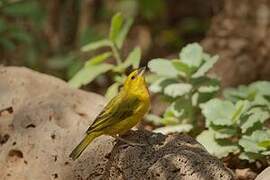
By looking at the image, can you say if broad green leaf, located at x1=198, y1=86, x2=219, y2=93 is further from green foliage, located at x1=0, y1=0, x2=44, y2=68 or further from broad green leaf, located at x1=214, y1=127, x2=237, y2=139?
green foliage, located at x1=0, y1=0, x2=44, y2=68

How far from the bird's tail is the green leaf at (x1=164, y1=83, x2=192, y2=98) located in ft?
2.91

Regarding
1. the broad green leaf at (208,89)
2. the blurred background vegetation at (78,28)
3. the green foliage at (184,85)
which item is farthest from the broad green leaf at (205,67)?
the blurred background vegetation at (78,28)

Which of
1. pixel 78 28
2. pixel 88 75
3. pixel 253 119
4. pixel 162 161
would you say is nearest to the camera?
pixel 162 161

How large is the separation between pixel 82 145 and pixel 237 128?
1043 mm

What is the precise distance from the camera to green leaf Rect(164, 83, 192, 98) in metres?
4.50

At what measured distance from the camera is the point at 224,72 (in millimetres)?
5977

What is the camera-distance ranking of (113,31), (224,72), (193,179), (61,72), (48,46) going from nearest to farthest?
(193,179), (113,31), (224,72), (61,72), (48,46)

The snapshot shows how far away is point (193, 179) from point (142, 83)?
2.68ft

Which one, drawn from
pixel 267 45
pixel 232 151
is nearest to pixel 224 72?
pixel 267 45

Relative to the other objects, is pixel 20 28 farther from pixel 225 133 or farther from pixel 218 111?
pixel 225 133

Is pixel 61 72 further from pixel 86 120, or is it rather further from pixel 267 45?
pixel 86 120

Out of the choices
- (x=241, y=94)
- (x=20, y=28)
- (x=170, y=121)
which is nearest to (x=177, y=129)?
(x=170, y=121)

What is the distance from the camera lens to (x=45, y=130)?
4.03 meters

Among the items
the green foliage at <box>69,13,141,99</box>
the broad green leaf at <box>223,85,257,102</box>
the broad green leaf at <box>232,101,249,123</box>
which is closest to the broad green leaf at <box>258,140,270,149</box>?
the broad green leaf at <box>232,101,249,123</box>
